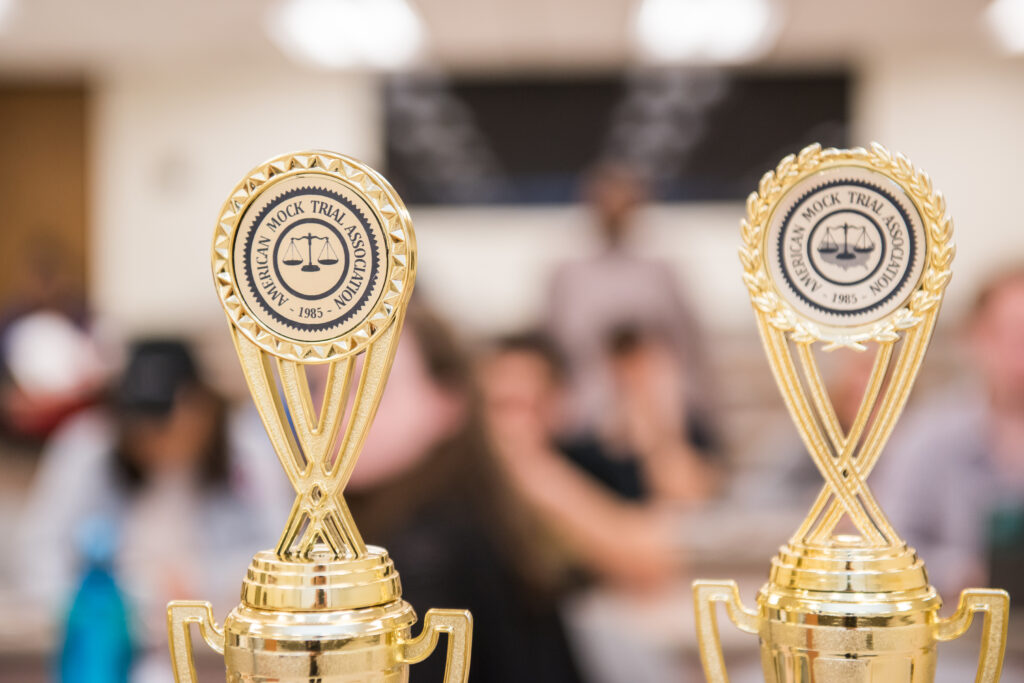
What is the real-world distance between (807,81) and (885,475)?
379 cm

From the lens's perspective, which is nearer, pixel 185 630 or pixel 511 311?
pixel 185 630

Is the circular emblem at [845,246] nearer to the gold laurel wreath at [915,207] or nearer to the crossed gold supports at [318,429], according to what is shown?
the gold laurel wreath at [915,207]

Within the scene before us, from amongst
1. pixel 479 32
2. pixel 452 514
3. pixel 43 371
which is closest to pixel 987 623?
pixel 452 514

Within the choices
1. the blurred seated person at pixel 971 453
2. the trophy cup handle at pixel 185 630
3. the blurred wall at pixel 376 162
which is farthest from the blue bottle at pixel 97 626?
the blurred wall at pixel 376 162

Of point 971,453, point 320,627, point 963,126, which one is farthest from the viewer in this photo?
point 963,126

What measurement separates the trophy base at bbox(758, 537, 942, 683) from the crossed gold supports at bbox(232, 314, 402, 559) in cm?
20

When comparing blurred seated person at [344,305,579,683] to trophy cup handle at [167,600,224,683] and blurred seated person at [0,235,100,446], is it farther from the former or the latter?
blurred seated person at [0,235,100,446]

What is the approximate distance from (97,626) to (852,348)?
656 millimetres

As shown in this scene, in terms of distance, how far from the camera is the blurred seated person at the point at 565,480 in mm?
2123

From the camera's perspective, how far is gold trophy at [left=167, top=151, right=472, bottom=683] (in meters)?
0.47

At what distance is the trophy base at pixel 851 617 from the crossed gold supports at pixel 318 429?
0.20 metres

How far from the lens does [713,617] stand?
1.68ft

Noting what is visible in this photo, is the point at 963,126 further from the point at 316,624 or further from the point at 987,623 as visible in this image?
the point at 316,624

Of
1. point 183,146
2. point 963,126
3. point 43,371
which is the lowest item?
point 43,371
